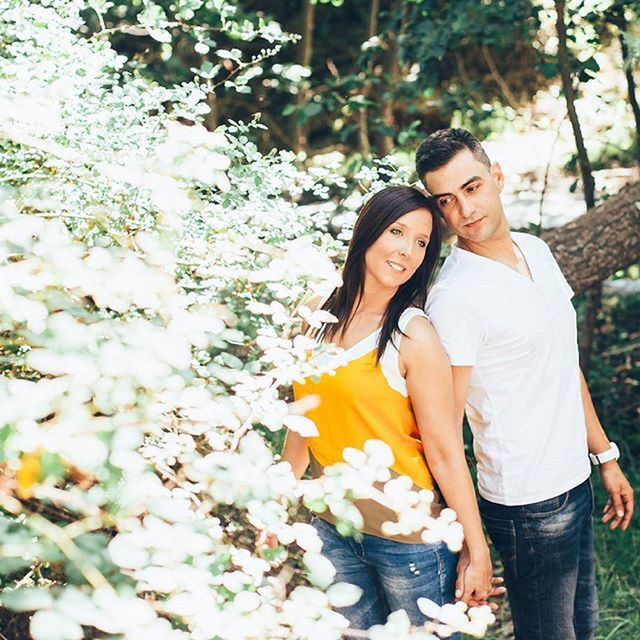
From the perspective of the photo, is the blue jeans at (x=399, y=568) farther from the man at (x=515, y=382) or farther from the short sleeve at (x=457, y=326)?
the short sleeve at (x=457, y=326)

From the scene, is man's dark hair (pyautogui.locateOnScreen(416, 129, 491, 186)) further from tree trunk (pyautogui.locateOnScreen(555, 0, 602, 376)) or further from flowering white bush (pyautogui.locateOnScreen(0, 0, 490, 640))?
tree trunk (pyautogui.locateOnScreen(555, 0, 602, 376))

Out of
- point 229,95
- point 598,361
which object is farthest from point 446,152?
point 229,95

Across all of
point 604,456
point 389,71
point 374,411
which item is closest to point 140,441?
point 374,411

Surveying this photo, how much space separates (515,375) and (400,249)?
1.46 ft

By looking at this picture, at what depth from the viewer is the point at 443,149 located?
7.09 feet

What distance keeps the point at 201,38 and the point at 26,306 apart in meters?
1.88

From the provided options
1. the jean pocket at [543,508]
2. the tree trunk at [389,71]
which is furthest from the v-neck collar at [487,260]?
the tree trunk at [389,71]

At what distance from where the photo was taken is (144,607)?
37.4 inches

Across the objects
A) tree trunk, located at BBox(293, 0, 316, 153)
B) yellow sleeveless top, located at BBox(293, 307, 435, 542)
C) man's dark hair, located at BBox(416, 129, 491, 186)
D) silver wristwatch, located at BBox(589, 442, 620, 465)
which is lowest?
silver wristwatch, located at BBox(589, 442, 620, 465)

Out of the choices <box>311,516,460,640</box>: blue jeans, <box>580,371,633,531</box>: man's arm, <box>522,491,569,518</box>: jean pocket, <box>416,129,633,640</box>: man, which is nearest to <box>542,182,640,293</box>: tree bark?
<box>580,371,633,531</box>: man's arm

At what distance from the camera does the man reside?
207 cm

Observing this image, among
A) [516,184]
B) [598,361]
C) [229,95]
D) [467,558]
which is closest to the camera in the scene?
[467,558]

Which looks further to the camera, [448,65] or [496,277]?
[448,65]

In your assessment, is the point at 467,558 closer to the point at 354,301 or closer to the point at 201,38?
the point at 354,301
